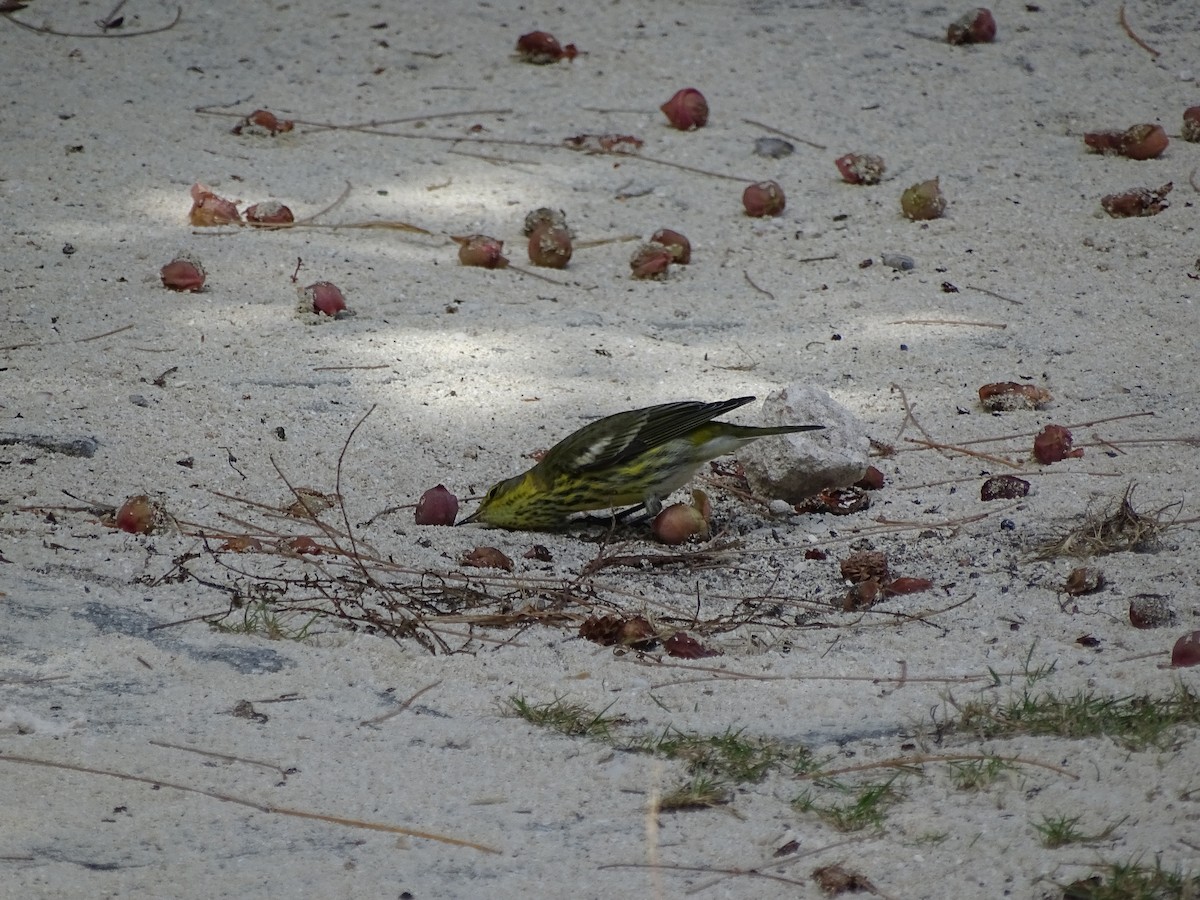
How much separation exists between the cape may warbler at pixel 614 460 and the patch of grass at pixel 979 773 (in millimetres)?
1646

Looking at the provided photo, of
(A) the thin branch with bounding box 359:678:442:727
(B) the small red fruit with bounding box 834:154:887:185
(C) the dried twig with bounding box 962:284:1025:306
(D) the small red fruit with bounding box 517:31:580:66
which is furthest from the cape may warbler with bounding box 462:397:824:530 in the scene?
(D) the small red fruit with bounding box 517:31:580:66

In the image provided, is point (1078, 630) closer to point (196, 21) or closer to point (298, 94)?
point (298, 94)

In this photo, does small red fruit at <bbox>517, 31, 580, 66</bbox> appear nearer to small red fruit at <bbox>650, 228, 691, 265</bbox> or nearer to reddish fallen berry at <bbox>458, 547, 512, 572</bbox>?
small red fruit at <bbox>650, 228, 691, 265</bbox>

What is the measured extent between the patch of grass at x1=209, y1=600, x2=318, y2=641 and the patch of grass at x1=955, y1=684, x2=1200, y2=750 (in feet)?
5.10

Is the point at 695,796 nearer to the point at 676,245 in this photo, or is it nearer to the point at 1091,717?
the point at 1091,717

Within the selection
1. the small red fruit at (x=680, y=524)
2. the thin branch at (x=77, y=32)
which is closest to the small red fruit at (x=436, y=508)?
the small red fruit at (x=680, y=524)

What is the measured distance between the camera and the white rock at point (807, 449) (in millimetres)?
4344

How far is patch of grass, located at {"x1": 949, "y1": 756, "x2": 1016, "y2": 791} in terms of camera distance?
2701 millimetres

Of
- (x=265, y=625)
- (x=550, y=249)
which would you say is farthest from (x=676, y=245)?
(x=265, y=625)

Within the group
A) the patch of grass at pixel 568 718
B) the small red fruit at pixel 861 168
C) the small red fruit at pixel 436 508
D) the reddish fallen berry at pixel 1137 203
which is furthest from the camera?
the small red fruit at pixel 861 168

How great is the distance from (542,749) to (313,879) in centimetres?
64

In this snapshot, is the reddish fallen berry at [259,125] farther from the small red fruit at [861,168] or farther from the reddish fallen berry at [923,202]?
the reddish fallen berry at [923,202]

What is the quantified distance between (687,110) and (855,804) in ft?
17.1

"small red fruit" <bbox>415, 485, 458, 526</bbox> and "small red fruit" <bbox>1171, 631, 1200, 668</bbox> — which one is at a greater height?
"small red fruit" <bbox>1171, 631, 1200, 668</bbox>
